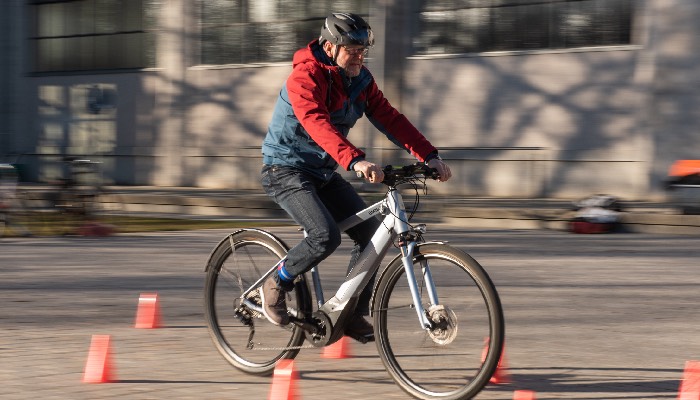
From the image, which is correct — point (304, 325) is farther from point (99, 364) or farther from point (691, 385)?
point (691, 385)

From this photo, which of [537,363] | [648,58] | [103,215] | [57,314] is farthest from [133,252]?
[648,58]

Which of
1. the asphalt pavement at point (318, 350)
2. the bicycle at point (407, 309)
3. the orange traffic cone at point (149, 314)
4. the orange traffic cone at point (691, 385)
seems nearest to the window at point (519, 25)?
→ the asphalt pavement at point (318, 350)

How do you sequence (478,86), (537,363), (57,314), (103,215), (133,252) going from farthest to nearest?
(478,86) → (103,215) → (133,252) → (57,314) → (537,363)

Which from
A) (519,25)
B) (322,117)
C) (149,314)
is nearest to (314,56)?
(322,117)

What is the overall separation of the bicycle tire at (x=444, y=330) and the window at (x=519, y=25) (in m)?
23.8

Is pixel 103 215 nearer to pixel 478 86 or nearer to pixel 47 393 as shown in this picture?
pixel 47 393

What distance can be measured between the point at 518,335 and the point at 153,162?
30393 millimetres

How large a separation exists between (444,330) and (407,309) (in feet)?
0.68

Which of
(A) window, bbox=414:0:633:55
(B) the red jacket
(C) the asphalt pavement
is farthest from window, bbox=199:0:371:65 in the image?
(B) the red jacket

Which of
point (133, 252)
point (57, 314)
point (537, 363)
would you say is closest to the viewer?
point (537, 363)

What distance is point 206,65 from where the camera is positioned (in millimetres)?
35938

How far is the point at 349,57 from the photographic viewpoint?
564 cm

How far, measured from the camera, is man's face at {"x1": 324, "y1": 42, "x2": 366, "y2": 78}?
564 centimetres

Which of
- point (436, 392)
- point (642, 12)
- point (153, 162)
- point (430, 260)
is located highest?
point (642, 12)
